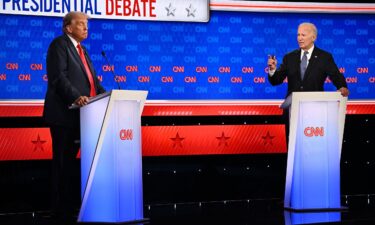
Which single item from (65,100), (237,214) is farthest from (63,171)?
(237,214)

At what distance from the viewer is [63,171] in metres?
4.81

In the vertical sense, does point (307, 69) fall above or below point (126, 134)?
above

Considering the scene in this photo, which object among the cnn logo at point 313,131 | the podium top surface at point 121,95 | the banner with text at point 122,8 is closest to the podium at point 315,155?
the cnn logo at point 313,131

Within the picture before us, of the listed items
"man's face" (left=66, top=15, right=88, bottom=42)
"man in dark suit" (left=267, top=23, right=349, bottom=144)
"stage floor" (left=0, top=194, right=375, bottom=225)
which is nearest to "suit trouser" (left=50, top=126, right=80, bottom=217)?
"stage floor" (left=0, top=194, right=375, bottom=225)

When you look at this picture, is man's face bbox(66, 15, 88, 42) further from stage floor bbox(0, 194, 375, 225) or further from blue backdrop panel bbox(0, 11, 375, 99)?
blue backdrop panel bbox(0, 11, 375, 99)

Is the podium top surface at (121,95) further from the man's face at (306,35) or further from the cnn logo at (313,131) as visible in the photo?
the man's face at (306,35)

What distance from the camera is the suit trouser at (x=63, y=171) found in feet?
15.8

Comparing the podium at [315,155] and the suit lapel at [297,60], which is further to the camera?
the suit lapel at [297,60]

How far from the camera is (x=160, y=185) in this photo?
269 inches

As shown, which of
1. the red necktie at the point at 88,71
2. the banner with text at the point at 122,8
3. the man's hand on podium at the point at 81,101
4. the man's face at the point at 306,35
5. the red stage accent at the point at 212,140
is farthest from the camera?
the red stage accent at the point at 212,140

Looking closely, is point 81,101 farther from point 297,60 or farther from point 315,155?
point 297,60

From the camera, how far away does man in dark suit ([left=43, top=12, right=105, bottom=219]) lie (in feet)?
15.6

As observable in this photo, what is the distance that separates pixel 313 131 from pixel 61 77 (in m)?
1.94

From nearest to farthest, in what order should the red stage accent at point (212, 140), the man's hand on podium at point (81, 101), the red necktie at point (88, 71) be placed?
the man's hand on podium at point (81, 101) < the red necktie at point (88, 71) < the red stage accent at point (212, 140)
